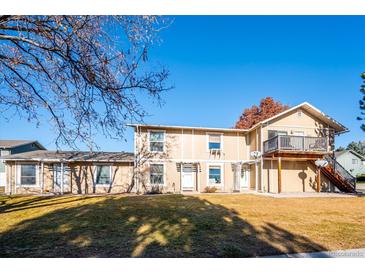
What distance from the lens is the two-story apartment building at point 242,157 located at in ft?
51.5

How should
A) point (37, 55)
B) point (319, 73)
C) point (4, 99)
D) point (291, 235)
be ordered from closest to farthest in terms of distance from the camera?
point (291, 235) < point (37, 55) < point (4, 99) < point (319, 73)

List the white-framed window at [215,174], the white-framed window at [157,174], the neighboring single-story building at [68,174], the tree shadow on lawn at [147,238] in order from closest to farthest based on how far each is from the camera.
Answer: the tree shadow on lawn at [147,238], the neighboring single-story building at [68,174], the white-framed window at [157,174], the white-framed window at [215,174]

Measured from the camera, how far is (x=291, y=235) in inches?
190

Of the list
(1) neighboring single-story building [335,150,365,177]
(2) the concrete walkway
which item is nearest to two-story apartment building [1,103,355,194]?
(2) the concrete walkway

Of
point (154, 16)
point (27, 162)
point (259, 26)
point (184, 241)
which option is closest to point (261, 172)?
point (259, 26)

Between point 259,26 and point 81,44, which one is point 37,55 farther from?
point 259,26

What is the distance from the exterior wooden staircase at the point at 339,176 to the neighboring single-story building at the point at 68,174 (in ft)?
46.7

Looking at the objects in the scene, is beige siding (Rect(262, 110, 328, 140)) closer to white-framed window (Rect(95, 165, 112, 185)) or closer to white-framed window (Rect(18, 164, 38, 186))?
white-framed window (Rect(95, 165, 112, 185))

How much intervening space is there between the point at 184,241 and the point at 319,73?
10.7 meters

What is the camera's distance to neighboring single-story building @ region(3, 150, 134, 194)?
15.1 metres

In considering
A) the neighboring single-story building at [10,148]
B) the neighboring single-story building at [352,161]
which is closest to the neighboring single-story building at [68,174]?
the neighboring single-story building at [10,148]

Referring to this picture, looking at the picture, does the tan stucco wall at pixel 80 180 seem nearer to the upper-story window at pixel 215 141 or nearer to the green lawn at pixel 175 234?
the upper-story window at pixel 215 141

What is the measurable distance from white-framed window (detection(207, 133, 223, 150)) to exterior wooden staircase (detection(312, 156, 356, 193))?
302 inches

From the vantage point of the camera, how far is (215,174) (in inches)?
659
